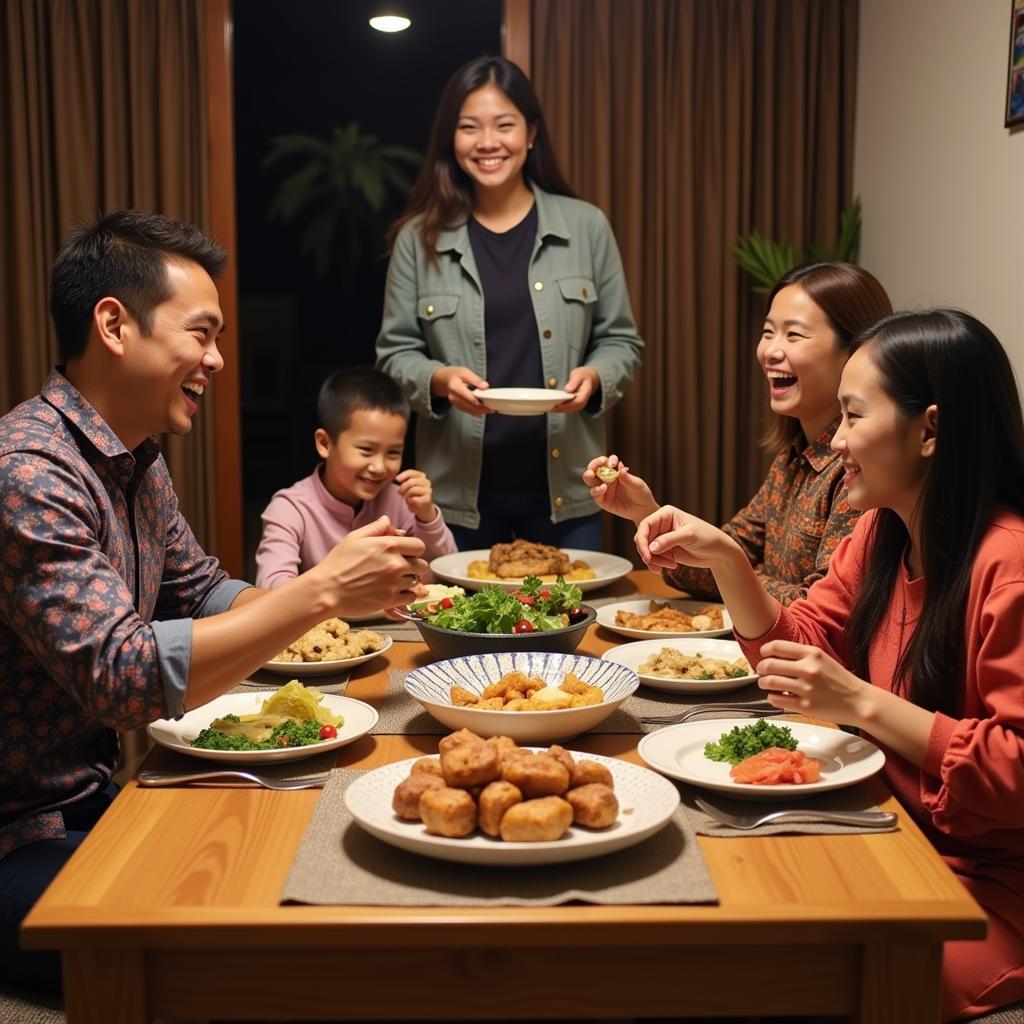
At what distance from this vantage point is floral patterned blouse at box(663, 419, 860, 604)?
7.58ft

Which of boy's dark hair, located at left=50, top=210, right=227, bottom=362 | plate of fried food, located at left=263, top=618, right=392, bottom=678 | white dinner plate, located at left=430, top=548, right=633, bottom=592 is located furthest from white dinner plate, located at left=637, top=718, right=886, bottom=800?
boy's dark hair, located at left=50, top=210, right=227, bottom=362

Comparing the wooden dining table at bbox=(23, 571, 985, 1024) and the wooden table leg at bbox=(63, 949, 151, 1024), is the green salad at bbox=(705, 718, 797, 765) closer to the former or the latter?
the wooden dining table at bbox=(23, 571, 985, 1024)

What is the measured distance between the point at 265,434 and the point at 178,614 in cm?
245

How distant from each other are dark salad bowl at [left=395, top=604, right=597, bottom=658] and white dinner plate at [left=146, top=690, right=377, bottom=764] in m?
0.19

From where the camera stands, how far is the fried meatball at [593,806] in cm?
125

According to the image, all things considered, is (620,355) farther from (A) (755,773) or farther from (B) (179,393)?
(A) (755,773)

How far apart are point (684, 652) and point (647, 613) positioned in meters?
0.30

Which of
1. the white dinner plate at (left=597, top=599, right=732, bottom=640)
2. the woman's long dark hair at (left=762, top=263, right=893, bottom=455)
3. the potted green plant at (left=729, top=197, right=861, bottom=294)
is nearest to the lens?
the white dinner plate at (left=597, top=599, right=732, bottom=640)

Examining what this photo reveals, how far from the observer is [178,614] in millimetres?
2225

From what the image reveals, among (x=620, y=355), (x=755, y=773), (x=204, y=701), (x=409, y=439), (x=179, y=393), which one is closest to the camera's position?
(x=755, y=773)

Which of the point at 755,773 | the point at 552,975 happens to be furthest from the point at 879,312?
the point at 552,975

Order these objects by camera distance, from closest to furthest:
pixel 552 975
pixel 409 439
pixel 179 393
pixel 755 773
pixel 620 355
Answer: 1. pixel 552 975
2. pixel 755 773
3. pixel 179 393
4. pixel 620 355
5. pixel 409 439

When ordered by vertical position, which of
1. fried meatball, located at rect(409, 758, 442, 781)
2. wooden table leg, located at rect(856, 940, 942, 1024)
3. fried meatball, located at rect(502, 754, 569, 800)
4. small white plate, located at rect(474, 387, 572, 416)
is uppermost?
small white plate, located at rect(474, 387, 572, 416)

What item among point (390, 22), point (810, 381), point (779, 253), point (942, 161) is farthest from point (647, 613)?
point (390, 22)
